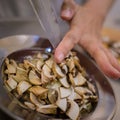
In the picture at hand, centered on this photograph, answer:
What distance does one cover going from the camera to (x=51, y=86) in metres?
0.54

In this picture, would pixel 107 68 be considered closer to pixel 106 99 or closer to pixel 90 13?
pixel 106 99

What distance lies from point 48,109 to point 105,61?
22 centimetres

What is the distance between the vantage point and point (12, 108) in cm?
45

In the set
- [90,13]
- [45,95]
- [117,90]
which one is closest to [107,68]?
[117,90]

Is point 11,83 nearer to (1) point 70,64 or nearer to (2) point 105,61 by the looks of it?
(1) point 70,64

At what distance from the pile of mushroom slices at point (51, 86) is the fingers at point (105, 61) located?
0.05 metres

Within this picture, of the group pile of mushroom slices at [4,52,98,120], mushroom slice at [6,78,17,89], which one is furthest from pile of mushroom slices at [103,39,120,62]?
mushroom slice at [6,78,17,89]

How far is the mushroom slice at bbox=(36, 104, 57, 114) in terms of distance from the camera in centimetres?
49

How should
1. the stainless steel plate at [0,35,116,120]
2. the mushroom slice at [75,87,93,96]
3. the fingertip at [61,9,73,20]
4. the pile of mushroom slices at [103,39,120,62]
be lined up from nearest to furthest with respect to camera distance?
the stainless steel plate at [0,35,116,120] → the mushroom slice at [75,87,93,96] → the fingertip at [61,9,73,20] → the pile of mushroom slices at [103,39,120,62]

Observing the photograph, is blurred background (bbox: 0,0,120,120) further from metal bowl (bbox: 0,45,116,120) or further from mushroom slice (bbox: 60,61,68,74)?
mushroom slice (bbox: 60,61,68,74)

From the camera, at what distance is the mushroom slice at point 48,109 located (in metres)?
0.49

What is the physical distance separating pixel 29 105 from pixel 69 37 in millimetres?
219

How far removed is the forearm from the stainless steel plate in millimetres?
219

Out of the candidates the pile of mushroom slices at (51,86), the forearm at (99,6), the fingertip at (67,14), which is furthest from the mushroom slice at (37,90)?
the forearm at (99,6)
